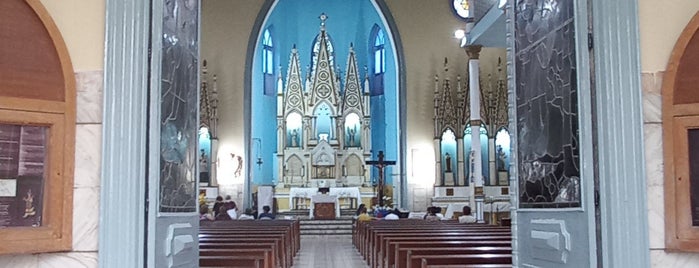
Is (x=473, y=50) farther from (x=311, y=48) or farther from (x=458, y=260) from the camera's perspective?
(x=458, y=260)

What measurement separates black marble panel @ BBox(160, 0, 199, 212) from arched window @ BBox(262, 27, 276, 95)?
693 inches

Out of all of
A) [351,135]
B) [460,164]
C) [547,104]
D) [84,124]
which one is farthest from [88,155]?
[351,135]

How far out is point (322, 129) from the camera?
2038 centimetres

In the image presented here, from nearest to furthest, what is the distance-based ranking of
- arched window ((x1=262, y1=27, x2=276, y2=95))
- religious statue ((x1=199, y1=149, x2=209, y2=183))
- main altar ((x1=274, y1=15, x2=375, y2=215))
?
religious statue ((x1=199, y1=149, x2=209, y2=183)), main altar ((x1=274, y1=15, x2=375, y2=215)), arched window ((x1=262, y1=27, x2=276, y2=95))

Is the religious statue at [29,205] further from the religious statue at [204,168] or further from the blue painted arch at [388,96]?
the blue painted arch at [388,96]

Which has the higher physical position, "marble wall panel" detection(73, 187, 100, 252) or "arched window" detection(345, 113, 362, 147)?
"arched window" detection(345, 113, 362, 147)

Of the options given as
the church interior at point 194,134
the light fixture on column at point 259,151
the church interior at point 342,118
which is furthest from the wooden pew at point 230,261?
the light fixture on column at point 259,151

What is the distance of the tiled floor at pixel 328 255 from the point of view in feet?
32.1

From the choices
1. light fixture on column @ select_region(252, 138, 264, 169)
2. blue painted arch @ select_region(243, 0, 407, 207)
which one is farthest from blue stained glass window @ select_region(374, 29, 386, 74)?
light fixture on column @ select_region(252, 138, 264, 169)

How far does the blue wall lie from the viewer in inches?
808

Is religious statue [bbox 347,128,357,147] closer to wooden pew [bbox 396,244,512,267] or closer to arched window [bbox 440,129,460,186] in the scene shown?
arched window [bbox 440,129,460,186]

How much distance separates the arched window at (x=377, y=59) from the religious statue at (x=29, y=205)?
18.3 m

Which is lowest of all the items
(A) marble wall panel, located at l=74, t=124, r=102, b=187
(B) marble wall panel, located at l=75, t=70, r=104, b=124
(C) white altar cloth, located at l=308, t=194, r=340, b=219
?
(C) white altar cloth, located at l=308, t=194, r=340, b=219

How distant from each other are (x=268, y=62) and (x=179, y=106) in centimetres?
1832
